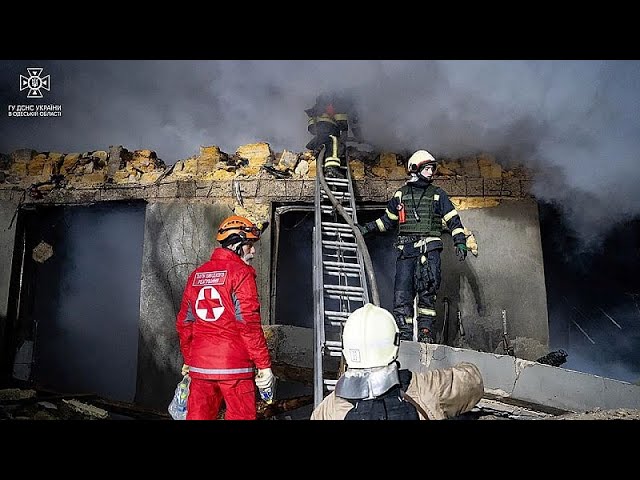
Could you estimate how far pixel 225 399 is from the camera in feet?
13.2

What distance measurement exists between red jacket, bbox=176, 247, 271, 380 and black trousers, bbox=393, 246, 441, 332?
A: 66.6 inches

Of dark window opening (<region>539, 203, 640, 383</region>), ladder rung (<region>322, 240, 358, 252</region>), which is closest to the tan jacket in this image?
ladder rung (<region>322, 240, 358, 252</region>)

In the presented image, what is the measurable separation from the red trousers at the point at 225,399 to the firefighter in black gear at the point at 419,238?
1.71m

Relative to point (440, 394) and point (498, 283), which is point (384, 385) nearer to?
point (440, 394)

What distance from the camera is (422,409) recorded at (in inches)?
107

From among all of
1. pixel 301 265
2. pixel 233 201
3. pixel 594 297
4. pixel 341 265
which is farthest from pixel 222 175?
pixel 594 297

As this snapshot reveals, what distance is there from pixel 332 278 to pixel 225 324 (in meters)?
2.06

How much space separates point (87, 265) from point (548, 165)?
5.25 m

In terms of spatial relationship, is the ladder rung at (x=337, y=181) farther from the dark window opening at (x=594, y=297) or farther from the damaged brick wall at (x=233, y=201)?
the dark window opening at (x=594, y=297)

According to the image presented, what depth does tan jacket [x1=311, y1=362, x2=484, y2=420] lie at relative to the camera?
276cm

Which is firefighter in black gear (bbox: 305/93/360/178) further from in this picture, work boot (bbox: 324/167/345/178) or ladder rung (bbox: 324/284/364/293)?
ladder rung (bbox: 324/284/364/293)

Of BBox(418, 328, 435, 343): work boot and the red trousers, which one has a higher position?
BBox(418, 328, 435, 343): work boot

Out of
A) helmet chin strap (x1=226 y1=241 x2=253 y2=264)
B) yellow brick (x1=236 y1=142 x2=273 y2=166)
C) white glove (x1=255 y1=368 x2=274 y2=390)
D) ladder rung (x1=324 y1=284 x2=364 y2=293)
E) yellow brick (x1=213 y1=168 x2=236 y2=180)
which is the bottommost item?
white glove (x1=255 y1=368 x2=274 y2=390)
